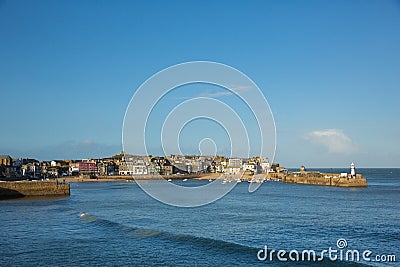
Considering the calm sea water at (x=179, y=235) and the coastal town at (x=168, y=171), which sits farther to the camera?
the coastal town at (x=168, y=171)

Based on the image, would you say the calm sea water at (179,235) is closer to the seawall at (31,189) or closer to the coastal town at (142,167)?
the seawall at (31,189)

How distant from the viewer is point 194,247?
69.5ft

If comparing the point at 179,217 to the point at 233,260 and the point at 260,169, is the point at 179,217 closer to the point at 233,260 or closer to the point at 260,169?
the point at 233,260

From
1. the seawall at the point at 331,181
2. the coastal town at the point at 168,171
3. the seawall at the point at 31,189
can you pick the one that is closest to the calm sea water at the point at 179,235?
the seawall at the point at 31,189

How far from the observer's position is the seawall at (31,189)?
51.9 metres

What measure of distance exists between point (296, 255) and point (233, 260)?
3.07 metres

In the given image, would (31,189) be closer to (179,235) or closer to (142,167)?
(179,235)

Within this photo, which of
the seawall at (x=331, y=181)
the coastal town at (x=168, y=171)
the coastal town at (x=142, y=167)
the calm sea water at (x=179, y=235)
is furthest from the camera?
the coastal town at (x=142, y=167)

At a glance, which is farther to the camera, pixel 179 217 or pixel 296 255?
pixel 179 217

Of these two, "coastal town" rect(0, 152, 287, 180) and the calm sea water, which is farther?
"coastal town" rect(0, 152, 287, 180)

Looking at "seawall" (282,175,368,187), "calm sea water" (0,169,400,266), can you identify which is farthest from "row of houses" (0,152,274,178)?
"calm sea water" (0,169,400,266)

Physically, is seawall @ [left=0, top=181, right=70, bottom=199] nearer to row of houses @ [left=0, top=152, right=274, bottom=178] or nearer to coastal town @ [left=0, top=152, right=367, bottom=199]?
coastal town @ [left=0, top=152, right=367, bottom=199]

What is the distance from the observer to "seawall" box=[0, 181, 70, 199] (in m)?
51.9

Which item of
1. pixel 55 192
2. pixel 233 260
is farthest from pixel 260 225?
pixel 55 192
